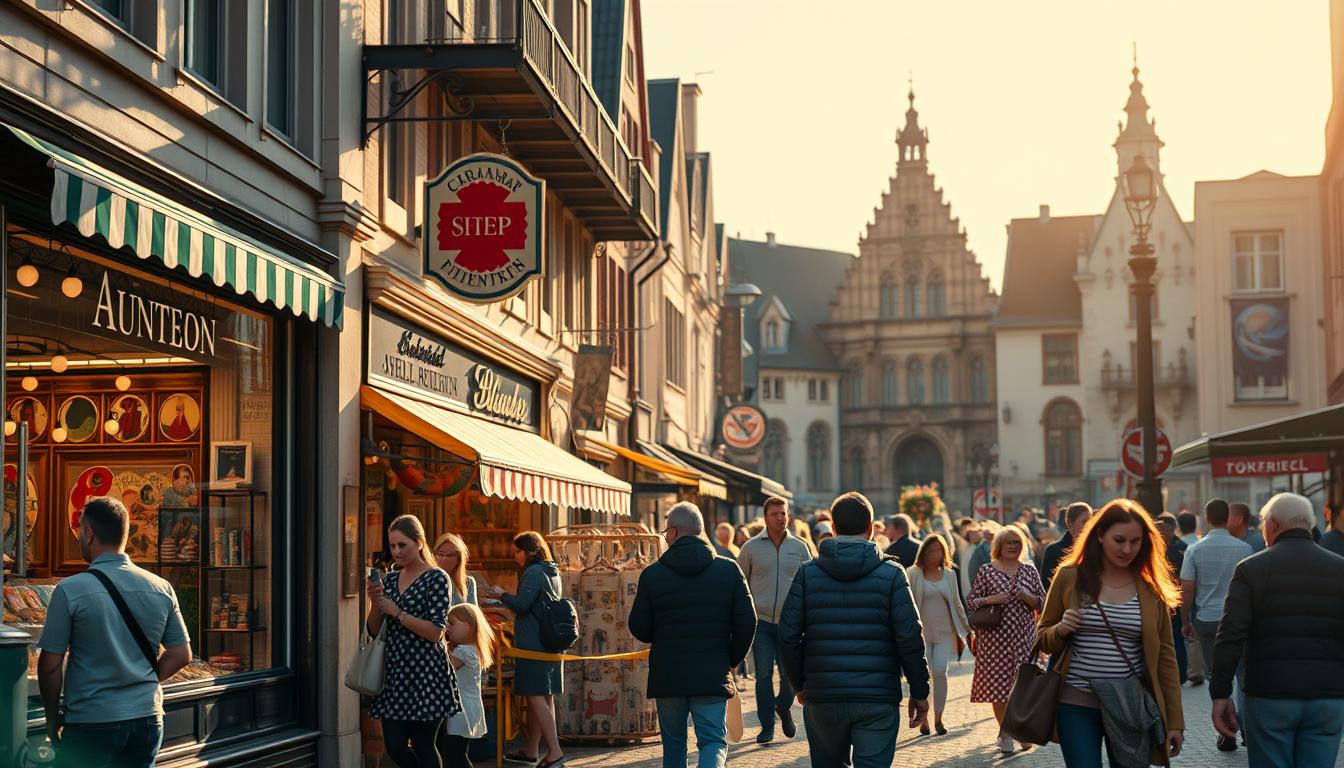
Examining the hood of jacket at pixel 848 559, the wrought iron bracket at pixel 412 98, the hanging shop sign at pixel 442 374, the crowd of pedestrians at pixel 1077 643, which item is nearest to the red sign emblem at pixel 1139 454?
the hanging shop sign at pixel 442 374

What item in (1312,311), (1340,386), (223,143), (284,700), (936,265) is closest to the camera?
(223,143)

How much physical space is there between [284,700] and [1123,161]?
74.9 m

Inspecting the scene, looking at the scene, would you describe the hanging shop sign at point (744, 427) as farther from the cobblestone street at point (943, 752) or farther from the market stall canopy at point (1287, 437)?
the cobblestone street at point (943, 752)

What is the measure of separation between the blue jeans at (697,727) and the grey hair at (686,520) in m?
0.93

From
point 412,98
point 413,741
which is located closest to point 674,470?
point 412,98

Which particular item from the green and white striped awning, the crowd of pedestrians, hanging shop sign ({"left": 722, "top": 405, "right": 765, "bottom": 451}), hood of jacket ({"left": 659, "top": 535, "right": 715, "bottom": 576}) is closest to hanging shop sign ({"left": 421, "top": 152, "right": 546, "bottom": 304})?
the green and white striped awning

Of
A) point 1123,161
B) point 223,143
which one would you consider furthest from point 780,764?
point 1123,161

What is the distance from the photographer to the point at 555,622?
12469mm

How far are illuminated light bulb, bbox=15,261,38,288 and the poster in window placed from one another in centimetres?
3635

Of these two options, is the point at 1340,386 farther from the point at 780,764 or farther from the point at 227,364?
the point at 227,364

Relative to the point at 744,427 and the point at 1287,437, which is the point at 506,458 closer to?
the point at 1287,437

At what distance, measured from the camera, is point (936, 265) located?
295 ft

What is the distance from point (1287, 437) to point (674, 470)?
10705mm

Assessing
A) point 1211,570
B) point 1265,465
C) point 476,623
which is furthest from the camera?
point 1265,465
